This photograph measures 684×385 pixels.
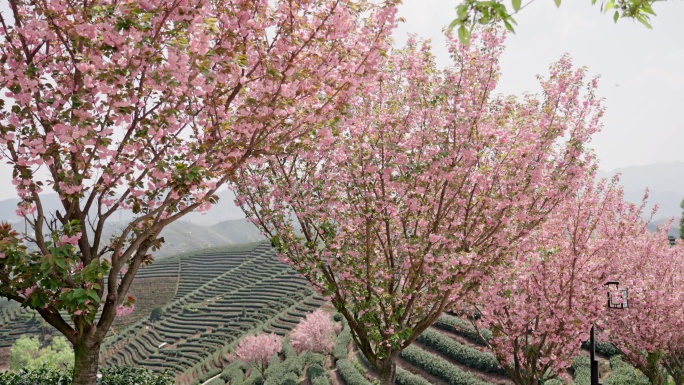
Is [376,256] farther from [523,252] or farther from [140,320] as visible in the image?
[140,320]

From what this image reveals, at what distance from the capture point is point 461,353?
78.6ft

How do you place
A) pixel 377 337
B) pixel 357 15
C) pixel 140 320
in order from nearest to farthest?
pixel 357 15 → pixel 377 337 → pixel 140 320

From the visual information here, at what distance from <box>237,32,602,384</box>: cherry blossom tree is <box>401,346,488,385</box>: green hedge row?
47.1 ft

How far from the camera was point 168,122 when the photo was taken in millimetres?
5789

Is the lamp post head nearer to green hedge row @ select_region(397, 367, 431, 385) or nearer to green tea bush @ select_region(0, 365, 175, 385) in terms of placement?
green tea bush @ select_region(0, 365, 175, 385)

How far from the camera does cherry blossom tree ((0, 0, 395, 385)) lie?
5.36 metres

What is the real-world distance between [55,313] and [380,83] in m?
5.49

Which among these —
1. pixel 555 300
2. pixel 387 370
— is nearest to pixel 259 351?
pixel 555 300

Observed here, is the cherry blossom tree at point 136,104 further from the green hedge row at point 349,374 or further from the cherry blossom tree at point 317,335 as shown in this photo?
the cherry blossom tree at point 317,335

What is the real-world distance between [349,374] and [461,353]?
20.0 ft

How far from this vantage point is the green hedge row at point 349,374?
25.3m

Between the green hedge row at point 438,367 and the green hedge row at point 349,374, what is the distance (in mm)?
2445

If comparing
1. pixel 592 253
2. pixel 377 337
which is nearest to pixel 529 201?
pixel 377 337

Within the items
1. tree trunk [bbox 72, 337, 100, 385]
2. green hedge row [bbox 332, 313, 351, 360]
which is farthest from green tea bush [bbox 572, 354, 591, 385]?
tree trunk [bbox 72, 337, 100, 385]
